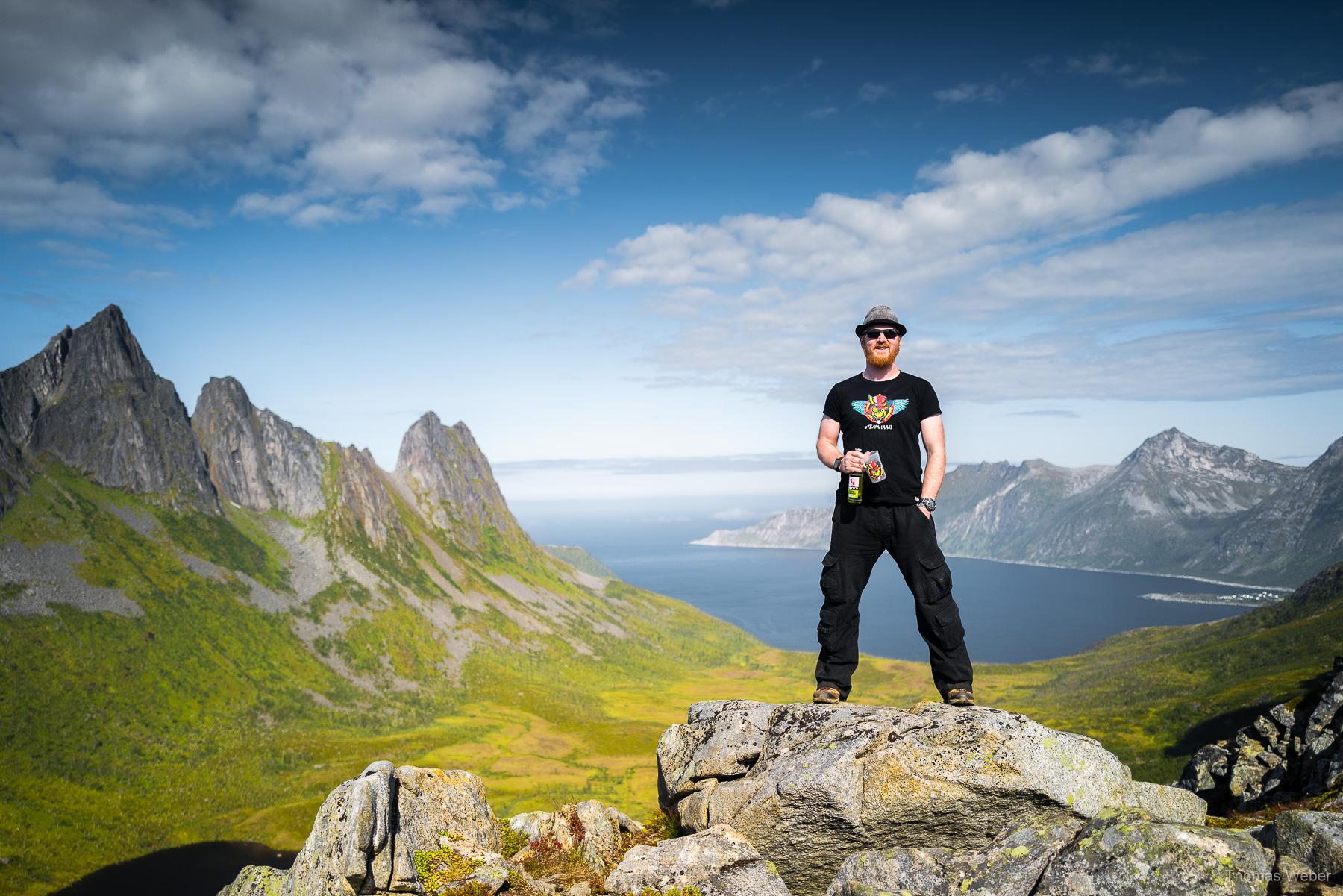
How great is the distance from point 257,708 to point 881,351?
175m

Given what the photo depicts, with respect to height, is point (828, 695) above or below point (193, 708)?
above

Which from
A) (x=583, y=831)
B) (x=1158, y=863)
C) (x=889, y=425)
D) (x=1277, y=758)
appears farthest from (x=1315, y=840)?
(x=1277, y=758)

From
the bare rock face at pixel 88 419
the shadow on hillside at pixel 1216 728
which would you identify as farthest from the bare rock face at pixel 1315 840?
the bare rock face at pixel 88 419

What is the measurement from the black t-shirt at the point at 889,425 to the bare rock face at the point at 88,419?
733 ft

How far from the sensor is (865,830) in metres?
10.3

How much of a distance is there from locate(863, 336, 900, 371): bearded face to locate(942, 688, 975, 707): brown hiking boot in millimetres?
5917

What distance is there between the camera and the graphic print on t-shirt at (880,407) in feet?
39.7

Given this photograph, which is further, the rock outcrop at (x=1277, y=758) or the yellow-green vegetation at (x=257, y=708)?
the yellow-green vegetation at (x=257, y=708)

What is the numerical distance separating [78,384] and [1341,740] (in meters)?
258

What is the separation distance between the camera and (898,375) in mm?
12438

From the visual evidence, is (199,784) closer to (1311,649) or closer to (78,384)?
(78,384)

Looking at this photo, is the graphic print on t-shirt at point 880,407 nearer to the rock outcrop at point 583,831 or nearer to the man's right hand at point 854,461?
the man's right hand at point 854,461

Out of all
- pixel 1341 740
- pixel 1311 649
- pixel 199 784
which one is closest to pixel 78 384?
pixel 199 784

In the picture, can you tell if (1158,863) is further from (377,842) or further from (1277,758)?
(1277,758)
